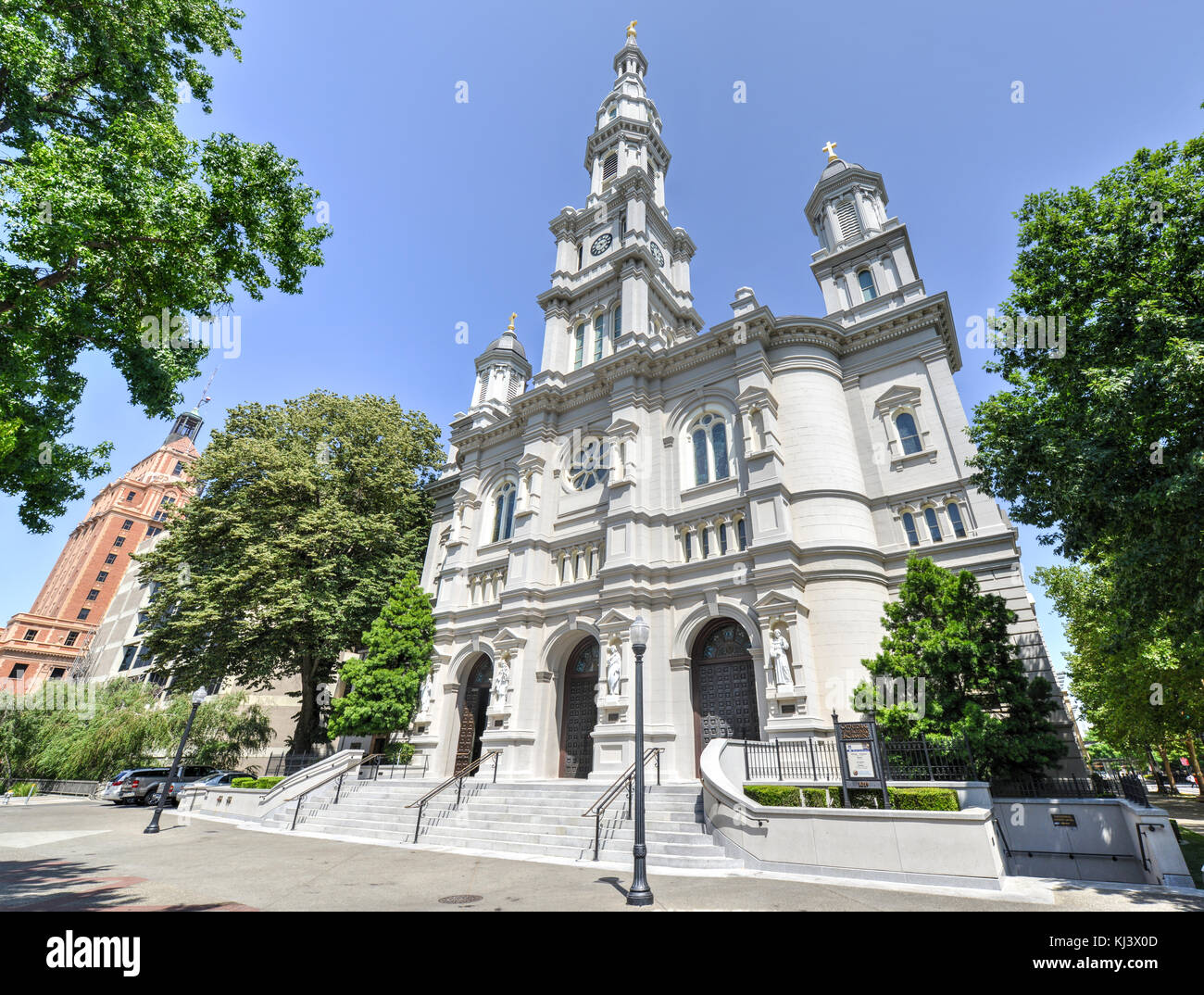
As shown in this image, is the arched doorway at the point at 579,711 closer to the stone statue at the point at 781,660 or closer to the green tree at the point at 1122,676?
the stone statue at the point at 781,660

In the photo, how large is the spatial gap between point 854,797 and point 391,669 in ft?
69.9

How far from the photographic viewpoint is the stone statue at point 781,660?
18.5 metres

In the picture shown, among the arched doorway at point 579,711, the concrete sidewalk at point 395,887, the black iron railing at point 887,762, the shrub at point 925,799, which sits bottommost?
the concrete sidewalk at point 395,887

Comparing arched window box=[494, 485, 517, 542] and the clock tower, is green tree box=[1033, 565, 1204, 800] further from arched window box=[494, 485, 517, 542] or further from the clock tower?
arched window box=[494, 485, 517, 542]

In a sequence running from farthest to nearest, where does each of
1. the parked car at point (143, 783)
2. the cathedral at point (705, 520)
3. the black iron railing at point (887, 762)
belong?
1. the parked car at point (143, 783)
2. the cathedral at point (705, 520)
3. the black iron railing at point (887, 762)

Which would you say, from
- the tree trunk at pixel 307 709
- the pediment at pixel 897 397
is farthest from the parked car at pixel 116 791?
the pediment at pixel 897 397

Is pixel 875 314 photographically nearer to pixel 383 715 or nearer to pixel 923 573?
pixel 923 573

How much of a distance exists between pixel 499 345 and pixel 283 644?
75.8 feet

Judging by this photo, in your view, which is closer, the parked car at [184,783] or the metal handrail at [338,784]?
the metal handrail at [338,784]

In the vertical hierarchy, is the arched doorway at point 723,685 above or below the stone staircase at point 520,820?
above

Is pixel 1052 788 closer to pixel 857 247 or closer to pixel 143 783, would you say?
pixel 857 247

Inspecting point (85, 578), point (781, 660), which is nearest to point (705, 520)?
point (781, 660)

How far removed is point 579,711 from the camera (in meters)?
24.2

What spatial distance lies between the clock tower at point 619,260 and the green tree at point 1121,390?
16492 millimetres
